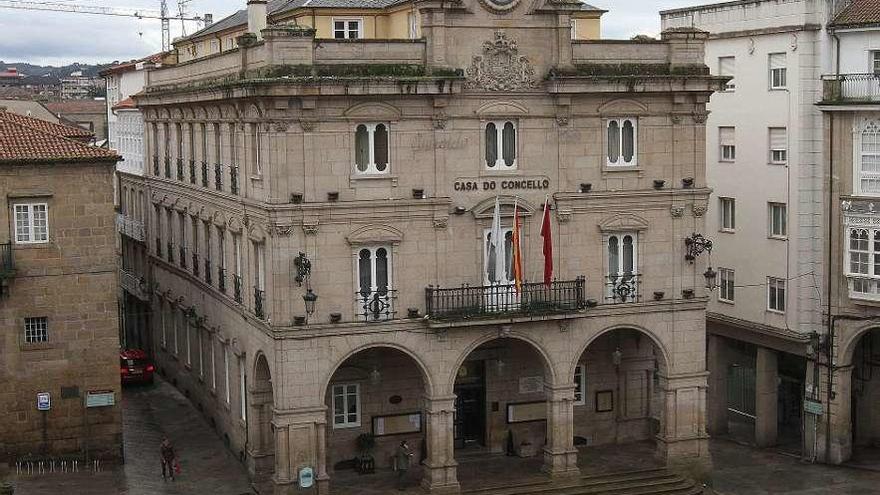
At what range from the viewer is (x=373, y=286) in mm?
38531

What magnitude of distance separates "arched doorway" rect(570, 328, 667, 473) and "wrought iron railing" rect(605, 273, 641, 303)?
284cm

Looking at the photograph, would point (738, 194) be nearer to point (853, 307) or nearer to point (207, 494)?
point (853, 307)

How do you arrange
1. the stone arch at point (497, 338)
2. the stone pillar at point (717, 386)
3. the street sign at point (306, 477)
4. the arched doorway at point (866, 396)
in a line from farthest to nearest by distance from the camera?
the stone pillar at point (717, 386), the arched doorway at point (866, 396), the stone arch at point (497, 338), the street sign at point (306, 477)

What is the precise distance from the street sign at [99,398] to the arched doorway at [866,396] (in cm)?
2683

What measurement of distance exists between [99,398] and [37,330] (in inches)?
118

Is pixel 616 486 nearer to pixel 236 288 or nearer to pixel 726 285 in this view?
pixel 726 285

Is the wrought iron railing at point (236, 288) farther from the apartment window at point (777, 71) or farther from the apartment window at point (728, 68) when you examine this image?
the apartment window at point (777, 71)

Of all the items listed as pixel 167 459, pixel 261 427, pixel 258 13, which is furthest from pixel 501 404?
pixel 258 13

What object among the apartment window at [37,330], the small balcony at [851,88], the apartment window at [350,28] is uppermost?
the apartment window at [350,28]

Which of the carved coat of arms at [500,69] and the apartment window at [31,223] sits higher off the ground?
the carved coat of arms at [500,69]

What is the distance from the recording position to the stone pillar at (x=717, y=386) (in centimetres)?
5109

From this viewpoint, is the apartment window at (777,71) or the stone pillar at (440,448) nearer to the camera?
the stone pillar at (440,448)

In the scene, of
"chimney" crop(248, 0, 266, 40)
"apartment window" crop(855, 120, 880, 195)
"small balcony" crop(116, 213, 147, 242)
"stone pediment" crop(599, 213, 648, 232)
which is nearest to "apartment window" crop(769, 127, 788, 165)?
"apartment window" crop(855, 120, 880, 195)

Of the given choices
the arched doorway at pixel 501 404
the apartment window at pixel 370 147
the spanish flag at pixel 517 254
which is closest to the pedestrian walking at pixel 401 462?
the arched doorway at pixel 501 404
